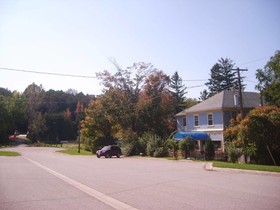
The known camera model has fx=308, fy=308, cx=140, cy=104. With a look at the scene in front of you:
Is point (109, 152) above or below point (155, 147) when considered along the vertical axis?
below

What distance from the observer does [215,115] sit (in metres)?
41.5

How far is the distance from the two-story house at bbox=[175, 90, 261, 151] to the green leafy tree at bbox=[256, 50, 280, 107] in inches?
111

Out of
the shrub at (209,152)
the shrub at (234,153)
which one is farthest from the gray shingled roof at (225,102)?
the shrub at (234,153)

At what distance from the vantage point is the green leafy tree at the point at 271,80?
38.8m

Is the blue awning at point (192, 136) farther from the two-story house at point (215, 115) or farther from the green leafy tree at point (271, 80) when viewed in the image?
the green leafy tree at point (271, 80)

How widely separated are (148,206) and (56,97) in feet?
381

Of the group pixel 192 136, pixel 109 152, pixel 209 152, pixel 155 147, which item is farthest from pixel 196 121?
pixel 109 152

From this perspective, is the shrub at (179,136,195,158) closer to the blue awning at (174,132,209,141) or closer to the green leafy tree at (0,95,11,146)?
the blue awning at (174,132,209,141)

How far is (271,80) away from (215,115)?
31.8 feet

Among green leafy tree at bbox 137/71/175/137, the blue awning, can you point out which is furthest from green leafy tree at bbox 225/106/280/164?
green leafy tree at bbox 137/71/175/137

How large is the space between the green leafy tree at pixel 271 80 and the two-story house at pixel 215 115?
9.22ft

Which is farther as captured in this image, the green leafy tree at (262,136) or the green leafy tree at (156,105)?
the green leafy tree at (156,105)

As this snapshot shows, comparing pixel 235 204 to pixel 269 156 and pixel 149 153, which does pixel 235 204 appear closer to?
pixel 269 156

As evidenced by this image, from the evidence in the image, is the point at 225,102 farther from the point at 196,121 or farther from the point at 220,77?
the point at 220,77
